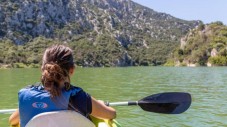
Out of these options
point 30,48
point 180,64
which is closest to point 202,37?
point 180,64

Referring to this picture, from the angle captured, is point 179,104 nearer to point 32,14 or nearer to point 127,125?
point 127,125

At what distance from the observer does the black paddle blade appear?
16.2 feet

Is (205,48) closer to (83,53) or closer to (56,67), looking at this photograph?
(83,53)

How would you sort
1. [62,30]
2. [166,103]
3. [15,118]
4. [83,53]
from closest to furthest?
[15,118] → [166,103] → [83,53] → [62,30]

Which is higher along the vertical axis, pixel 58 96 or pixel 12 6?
pixel 12 6

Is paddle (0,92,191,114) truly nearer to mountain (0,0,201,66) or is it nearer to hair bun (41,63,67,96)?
hair bun (41,63,67,96)

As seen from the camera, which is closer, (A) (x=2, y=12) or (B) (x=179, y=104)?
(B) (x=179, y=104)

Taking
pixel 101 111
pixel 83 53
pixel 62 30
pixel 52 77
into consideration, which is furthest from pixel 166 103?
pixel 62 30

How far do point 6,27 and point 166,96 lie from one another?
6115 inches

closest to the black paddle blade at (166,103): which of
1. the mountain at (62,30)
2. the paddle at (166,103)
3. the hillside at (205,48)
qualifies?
the paddle at (166,103)

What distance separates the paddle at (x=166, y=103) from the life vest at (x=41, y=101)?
1.53 meters

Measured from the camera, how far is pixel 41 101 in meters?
3.47

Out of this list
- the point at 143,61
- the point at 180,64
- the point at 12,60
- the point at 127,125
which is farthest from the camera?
the point at 143,61

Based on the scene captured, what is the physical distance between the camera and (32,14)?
157 metres
